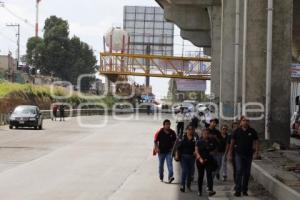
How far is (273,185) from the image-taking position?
552 inches

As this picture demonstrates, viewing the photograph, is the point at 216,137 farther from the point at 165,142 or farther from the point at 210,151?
the point at 210,151

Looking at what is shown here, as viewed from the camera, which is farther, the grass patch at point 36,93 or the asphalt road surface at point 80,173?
the grass patch at point 36,93

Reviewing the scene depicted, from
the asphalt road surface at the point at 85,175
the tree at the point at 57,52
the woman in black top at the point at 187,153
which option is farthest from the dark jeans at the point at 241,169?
the tree at the point at 57,52

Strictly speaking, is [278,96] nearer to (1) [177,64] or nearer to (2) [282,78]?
(2) [282,78]

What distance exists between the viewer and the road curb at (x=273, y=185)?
12031 millimetres

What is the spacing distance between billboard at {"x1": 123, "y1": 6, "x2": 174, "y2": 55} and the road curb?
298ft

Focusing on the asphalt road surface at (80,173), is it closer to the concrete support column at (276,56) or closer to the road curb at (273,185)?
the road curb at (273,185)

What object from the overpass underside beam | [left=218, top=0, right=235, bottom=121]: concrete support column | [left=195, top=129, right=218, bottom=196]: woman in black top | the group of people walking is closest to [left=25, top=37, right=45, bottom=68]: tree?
the overpass underside beam

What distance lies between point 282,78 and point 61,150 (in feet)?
27.6

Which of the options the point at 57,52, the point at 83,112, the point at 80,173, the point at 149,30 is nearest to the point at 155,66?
the point at 83,112

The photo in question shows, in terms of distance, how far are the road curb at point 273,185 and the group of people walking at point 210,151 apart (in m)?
0.51

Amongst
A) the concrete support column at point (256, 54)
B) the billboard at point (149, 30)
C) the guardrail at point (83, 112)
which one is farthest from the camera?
the billboard at point (149, 30)

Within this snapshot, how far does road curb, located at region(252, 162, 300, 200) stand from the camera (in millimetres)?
12031

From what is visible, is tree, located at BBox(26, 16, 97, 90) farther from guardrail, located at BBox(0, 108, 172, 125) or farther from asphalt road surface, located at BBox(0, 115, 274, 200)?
asphalt road surface, located at BBox(0, 115, 274, 200)
